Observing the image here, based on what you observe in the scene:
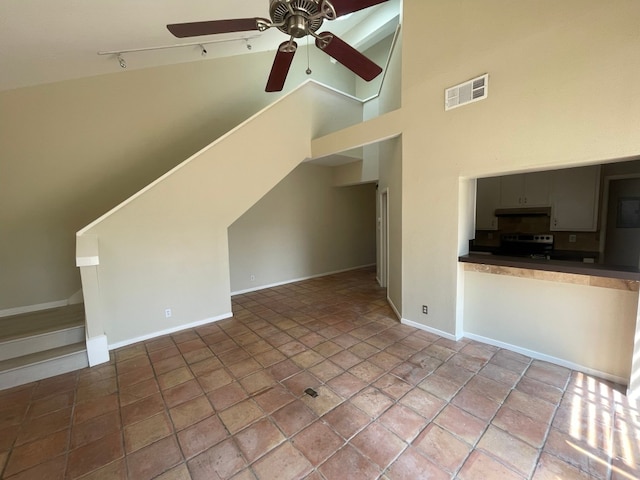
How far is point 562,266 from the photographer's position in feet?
7.82

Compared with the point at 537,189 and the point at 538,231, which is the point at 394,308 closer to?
the point at 538,231

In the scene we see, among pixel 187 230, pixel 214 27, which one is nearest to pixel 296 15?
pixel 214 27

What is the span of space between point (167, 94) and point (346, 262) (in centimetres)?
522

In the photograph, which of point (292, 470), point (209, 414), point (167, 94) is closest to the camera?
point (292, 470)

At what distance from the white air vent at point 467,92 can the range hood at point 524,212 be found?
8.60 ft

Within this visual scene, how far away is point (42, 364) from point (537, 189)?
22.1 ft

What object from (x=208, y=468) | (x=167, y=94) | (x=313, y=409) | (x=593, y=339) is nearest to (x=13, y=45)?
(x=167, y=94)

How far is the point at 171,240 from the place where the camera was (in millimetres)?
3365

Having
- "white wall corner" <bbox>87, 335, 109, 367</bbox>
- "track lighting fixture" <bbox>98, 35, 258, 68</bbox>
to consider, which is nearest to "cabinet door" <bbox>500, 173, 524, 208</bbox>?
"track lighting fixture" <bbox>98, 35, 258, 68</bbox>

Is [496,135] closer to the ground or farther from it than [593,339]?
farther from it

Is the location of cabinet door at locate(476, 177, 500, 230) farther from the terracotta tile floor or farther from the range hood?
the terracotta tile floor

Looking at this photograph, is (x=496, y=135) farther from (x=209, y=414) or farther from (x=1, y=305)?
(x=1, y=305)

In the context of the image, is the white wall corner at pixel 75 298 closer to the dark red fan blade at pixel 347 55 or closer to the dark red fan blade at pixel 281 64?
the dark red fan blade at pixel 281 64

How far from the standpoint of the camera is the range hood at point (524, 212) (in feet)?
13.3
